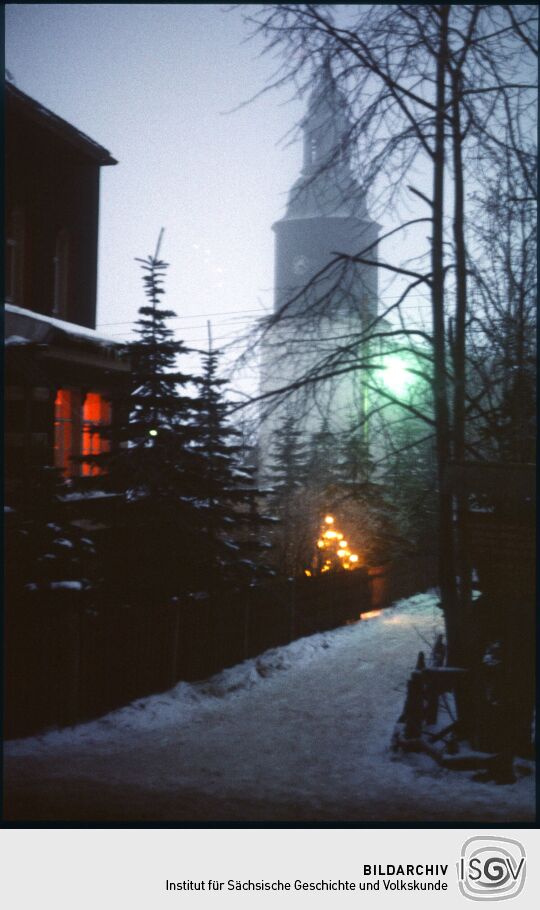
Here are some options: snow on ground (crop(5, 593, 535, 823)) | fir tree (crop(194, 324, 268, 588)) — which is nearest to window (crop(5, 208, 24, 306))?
fir tree (crop(194, 324, 268, 588))

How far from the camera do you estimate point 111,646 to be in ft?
36.0

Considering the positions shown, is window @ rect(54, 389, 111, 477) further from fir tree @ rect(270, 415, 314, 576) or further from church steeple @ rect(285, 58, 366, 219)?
church steeple @ rect(285, 58, 366, 219)

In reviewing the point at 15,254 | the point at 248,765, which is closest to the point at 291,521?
the point at 15,254

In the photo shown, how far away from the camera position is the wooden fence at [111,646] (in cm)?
966

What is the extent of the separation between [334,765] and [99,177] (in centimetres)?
1413

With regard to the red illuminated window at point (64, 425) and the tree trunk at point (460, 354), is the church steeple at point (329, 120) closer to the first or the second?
the tree trunk at point (460, 354)

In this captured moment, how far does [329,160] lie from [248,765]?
6656mm

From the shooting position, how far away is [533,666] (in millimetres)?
8727

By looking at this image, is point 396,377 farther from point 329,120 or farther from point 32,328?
point 32,328

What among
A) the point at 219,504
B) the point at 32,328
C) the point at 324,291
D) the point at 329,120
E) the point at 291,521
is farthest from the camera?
the point at 291,521

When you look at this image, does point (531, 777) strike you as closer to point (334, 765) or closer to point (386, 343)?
point (334, 765)
